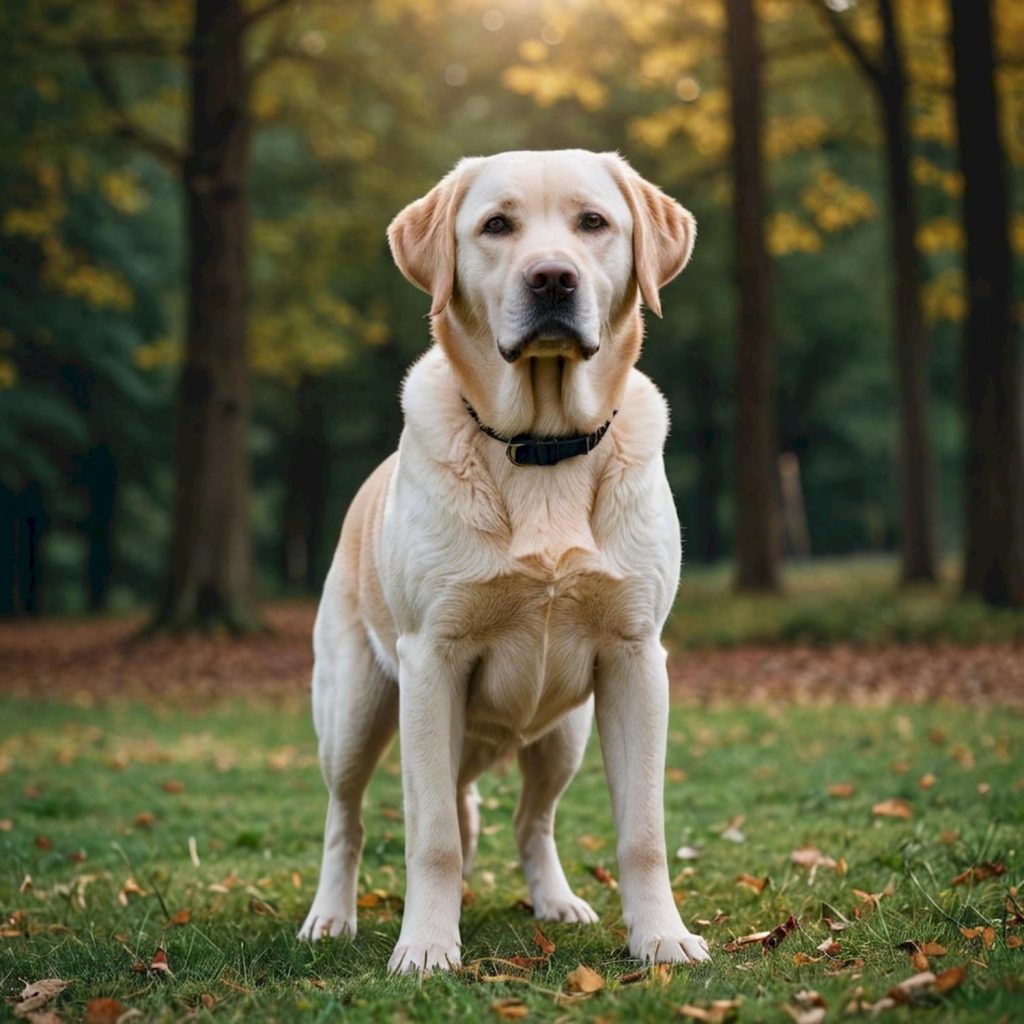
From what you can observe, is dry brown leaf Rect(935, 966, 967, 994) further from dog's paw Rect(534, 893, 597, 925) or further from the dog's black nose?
the dog's black nose

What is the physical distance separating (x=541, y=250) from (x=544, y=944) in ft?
6.48

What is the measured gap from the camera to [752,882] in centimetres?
465

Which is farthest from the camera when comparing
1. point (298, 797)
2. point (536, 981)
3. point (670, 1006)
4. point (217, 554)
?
point (217, 554)

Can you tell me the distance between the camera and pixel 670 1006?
2.86 m

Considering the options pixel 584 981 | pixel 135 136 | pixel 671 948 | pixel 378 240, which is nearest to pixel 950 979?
pixel 584 981

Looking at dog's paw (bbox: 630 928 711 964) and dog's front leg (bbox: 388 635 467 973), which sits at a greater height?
dog's front leg (bbox: 388 635 467 973)

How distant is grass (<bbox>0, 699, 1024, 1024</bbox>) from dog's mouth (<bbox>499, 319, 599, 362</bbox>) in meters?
1.65

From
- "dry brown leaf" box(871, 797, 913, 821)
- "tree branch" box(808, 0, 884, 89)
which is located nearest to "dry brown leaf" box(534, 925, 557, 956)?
"dry brown leaf" box(871, 797, 913, 821)

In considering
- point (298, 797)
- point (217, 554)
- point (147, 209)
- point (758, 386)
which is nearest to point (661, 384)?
point (147, 209)

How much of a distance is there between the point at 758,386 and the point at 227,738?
30.7 feet

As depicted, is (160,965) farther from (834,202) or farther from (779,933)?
(834,202)

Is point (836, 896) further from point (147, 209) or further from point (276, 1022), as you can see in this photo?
point (147, 209)

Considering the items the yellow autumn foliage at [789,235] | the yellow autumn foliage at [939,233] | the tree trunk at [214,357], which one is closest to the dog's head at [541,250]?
the tree trunk at [214,357]

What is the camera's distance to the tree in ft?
56.7
